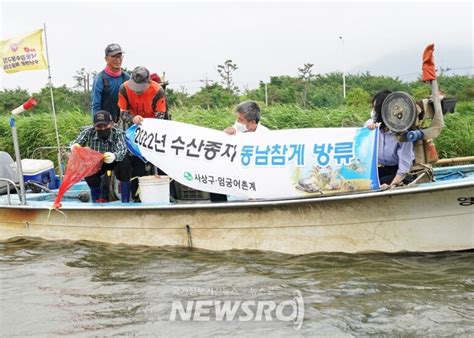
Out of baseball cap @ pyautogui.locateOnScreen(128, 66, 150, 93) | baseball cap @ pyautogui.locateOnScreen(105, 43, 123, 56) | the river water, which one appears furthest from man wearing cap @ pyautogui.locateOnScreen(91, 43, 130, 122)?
the river water

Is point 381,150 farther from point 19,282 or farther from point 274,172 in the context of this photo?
point 19,282

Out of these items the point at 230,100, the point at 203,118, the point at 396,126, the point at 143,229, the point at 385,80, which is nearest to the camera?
the point at 396,126

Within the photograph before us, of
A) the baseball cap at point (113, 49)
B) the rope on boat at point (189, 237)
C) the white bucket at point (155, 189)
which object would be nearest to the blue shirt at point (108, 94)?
the baseball cap at point (113, 49)

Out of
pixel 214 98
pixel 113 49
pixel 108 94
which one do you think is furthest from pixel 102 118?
pixel 214 98

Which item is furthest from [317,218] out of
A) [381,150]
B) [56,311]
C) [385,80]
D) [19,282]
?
[385,80]

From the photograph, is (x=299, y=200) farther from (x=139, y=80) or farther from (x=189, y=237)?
(x=139, y=80)

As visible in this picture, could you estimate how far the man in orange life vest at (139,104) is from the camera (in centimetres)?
729

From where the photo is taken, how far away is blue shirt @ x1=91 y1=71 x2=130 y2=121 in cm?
768

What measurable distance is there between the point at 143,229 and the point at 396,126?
3000mm

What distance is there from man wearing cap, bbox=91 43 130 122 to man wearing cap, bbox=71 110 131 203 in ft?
1.41

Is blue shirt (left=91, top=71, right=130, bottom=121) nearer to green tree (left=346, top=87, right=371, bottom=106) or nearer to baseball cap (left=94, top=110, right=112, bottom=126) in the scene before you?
baseball cap (left=94, top=110, right=112, bottom=126)

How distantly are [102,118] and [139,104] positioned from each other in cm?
51

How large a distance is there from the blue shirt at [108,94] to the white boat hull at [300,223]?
1.43 metres

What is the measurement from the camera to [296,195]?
6.01 metres
